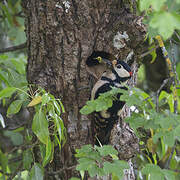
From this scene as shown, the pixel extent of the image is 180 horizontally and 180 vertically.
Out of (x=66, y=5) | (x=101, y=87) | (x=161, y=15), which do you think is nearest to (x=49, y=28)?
(x=66, y=5)

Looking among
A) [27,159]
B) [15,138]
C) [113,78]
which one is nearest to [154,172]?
[27,159]

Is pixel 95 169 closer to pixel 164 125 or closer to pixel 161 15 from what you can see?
pixel 164 125

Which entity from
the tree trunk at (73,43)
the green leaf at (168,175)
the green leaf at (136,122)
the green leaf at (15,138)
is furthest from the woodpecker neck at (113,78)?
the green leaf at (15,138)

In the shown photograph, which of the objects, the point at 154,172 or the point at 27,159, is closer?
the point at 154,172

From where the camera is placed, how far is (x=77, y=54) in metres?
2.18

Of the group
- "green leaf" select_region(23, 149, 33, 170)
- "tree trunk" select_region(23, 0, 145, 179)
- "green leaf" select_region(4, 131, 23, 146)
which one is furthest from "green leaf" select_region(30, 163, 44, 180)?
"green leaf" select_region(4, 131, 23, 146)

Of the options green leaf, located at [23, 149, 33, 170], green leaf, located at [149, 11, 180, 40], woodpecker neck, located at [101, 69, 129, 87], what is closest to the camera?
green leaf, located at [149, 11, 180, 40]

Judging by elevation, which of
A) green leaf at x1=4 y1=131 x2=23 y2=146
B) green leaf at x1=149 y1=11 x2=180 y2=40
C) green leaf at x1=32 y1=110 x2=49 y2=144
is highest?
green leaf at x1=149 y1=11 x2=180 y2=40

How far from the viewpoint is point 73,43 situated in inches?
85.4

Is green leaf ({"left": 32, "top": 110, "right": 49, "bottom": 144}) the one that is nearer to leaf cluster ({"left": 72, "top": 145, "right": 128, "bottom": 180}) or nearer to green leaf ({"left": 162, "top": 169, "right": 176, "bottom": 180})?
leaf cluster ({"left": 72, "top": 145, "right": 128, "bottom": 180})

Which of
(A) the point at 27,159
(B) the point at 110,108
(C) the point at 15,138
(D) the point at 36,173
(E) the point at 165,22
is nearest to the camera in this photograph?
(E) the point at 165,22

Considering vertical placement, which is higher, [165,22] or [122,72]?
[165,22]

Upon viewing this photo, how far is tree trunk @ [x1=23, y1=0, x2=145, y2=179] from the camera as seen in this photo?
7.05 feet

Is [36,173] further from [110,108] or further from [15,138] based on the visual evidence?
[15,138]
